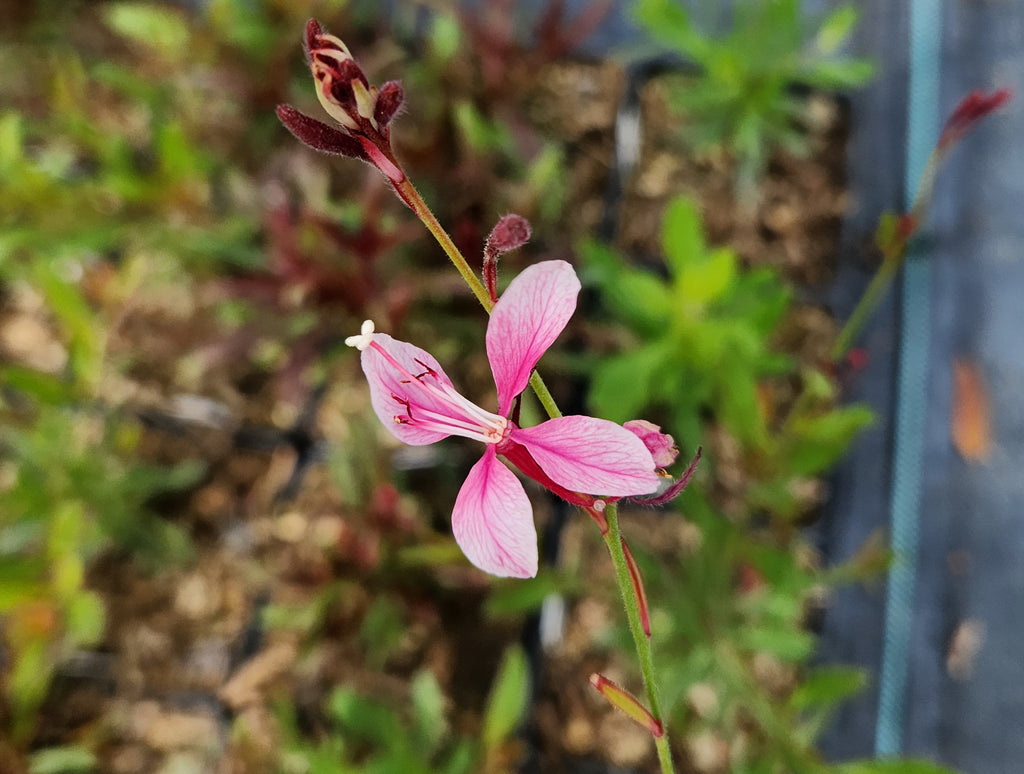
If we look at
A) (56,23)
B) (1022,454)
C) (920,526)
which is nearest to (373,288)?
(920,526)

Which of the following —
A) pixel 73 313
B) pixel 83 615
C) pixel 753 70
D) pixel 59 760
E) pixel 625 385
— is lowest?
pixel 59 760

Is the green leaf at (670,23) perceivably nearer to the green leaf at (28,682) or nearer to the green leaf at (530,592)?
the green leaf at (530,592)

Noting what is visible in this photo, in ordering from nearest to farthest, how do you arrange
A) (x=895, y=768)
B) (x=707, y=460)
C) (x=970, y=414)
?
(x=895, y=768)
(x=707, y=460)
(x=970, y=414)

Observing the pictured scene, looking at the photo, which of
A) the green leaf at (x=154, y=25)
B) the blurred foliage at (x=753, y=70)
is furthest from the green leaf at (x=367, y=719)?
the green leaf at (x=154, y=25)

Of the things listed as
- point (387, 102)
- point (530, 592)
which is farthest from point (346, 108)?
point (530, 592)

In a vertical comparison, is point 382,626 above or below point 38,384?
below

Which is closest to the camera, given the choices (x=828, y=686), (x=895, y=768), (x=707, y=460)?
(x=895, y=768)

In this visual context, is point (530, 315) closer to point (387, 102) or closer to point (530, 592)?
point (387, 102)
